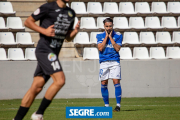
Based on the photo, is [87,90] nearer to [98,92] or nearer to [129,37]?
[98,92]

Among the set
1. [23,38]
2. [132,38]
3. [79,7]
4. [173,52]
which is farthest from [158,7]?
[23,38]

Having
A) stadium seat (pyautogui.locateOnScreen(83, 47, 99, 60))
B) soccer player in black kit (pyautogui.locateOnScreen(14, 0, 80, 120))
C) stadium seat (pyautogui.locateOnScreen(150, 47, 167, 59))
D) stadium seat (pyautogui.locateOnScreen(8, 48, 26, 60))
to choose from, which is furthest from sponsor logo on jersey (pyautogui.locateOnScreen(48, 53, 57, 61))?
stadium seat (pyautogui.locateOnScreen(150, 47, 167, 59))

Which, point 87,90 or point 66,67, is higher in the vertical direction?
point 66,67

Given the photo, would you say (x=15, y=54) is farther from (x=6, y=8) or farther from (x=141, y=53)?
(x=141, y=53)

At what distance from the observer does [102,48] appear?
22.2ft

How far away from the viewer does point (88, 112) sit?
5.05m

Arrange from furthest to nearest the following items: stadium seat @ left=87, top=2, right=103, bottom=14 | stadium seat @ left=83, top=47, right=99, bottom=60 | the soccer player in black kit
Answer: stadium seat @ left=87, top=2, right=103, bottom=14 → stadium seat @ left=83, top=47, right=99, bottom=60 → the soccer player in black kit

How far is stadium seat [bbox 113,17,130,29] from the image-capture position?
12.4m

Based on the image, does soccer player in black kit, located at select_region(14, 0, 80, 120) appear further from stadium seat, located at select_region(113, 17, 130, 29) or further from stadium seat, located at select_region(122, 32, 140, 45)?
stadium seat, located at select_region(113, 17, 130, 29)

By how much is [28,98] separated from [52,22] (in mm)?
1091

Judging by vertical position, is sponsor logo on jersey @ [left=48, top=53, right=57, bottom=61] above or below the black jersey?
below

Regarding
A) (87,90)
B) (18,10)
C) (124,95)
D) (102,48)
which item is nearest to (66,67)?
(87,90)

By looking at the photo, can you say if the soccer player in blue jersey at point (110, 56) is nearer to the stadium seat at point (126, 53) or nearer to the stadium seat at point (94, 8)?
the stadium seat at point (126, 53)

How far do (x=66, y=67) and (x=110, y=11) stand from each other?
3.90 meters
